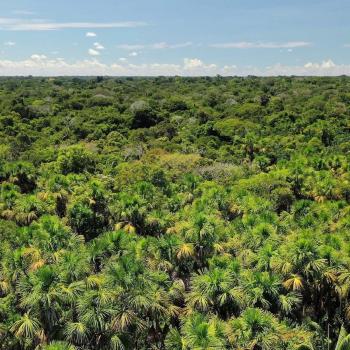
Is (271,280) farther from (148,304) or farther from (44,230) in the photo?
(44,230)

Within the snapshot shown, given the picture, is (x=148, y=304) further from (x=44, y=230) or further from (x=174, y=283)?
(x=44, y=230)

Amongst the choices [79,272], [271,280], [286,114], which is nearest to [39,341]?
[79,272]

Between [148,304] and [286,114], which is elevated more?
[286,114]

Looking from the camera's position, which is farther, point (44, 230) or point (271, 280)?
point (44, 230)

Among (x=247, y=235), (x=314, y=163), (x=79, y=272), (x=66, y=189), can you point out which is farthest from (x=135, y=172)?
(x=79, y=272)

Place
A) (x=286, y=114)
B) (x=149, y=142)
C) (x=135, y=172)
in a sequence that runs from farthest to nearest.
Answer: (x=286, y=114), (x=149, y=142), (x=135, y=172)

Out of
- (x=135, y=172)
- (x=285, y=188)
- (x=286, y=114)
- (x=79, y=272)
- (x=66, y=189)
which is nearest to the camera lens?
(x=79, y=272)

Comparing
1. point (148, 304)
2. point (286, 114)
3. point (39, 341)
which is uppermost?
point (286, 114)
